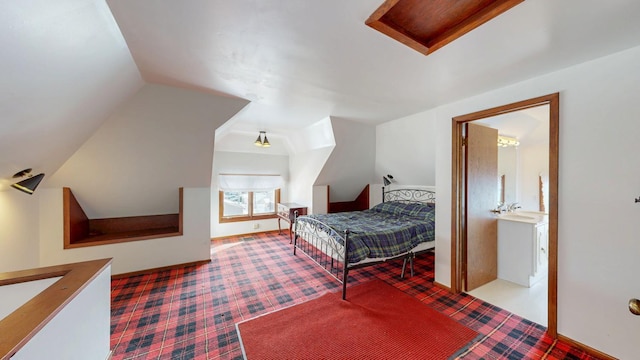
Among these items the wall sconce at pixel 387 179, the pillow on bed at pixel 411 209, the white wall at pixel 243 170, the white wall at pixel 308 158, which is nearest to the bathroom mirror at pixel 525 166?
the pillow on bed at pixel 411 209

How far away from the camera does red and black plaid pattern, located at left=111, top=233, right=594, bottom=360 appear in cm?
184

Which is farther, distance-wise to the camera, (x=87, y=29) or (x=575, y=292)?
(x=575, y=292)

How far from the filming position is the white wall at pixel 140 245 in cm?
287

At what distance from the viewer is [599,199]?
70.2 inches

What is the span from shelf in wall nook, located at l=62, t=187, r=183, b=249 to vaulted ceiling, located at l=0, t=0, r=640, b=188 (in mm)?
888

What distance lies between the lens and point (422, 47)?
5.32 feet

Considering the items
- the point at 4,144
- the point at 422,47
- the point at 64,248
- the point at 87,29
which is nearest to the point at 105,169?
the point at 64,248

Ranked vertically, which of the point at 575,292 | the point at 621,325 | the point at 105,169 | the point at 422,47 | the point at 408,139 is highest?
the point at 422,47

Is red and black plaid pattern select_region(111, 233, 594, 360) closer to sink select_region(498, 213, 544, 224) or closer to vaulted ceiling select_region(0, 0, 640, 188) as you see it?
sink select_region(498, 213, 544, 224)

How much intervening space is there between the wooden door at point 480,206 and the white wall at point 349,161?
191cm

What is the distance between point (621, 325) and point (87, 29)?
4365 mm

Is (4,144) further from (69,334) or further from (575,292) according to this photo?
(575,292)

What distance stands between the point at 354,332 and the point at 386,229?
144 centimetres

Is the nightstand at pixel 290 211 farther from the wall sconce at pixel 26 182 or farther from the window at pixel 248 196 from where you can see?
the wall sconce at pixel 26 182
